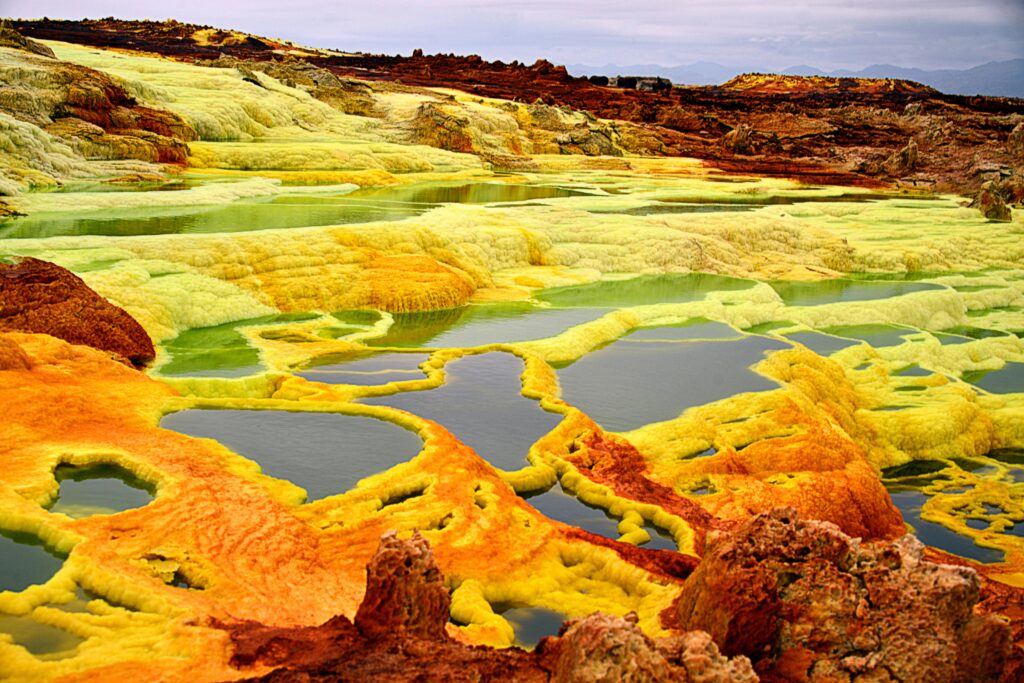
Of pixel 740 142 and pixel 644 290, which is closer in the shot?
pixel 644 290

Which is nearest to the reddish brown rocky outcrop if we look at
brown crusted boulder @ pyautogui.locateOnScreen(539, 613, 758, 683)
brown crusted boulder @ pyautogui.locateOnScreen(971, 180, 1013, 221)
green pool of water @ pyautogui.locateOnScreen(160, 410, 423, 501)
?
green pool of water @ pyautogui.locateOnScreen(160, 410, 423, 501)

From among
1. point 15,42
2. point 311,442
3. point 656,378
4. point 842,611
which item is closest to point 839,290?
point 656,378

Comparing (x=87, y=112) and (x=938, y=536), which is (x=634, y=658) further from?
(x=87, y=112)

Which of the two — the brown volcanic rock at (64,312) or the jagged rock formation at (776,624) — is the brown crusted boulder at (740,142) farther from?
the jagged rock formation at (776,624)

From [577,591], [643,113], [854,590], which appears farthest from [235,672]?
[643,113]

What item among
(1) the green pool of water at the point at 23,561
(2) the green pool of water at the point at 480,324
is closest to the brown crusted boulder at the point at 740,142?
(2) the green pool of water at the point at 480,324

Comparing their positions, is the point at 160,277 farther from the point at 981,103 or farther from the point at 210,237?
the point at 981,103

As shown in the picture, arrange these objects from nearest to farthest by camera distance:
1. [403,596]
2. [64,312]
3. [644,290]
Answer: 1. [403,596]
2. [64,312]
3. [644,290]
